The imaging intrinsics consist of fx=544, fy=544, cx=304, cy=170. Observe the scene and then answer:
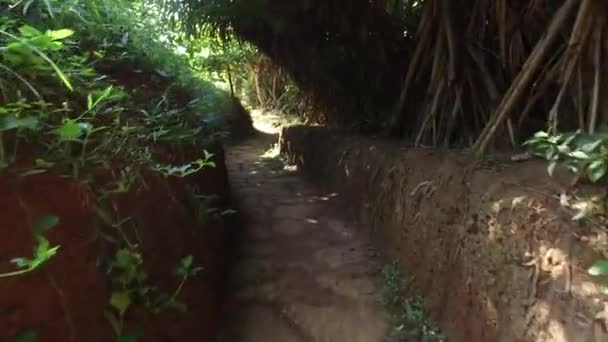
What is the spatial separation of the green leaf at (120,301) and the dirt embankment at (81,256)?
0.02 meters

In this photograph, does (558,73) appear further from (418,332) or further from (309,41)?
(309,41)

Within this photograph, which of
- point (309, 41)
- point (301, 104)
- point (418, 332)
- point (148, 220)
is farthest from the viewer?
point (301, 104)

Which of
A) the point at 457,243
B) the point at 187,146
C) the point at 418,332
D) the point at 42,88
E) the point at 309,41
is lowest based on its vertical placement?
the point at 418,332

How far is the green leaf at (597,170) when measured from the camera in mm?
1504

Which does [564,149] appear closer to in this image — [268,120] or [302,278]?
[302,278]

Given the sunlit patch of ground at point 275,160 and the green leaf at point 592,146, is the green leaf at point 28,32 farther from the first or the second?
the sunlit patch of ground at point 275,160

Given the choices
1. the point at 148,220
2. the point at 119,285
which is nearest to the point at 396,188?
the point at 148,220

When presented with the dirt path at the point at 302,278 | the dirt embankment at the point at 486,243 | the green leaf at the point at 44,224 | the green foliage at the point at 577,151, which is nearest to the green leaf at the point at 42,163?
the green leaf at the point at 44,224

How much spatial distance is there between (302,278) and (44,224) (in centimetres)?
162

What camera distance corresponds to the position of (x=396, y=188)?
2.68m

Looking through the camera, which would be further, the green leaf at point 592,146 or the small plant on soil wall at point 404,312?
the small plant on soil wall at point 404,312

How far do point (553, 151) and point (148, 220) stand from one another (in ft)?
4.31

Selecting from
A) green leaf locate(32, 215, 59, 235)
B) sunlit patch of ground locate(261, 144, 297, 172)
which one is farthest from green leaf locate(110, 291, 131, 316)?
sunlit patch of ground locate(261, 144, 297, 172)

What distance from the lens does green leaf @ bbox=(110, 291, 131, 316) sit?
1413mm
